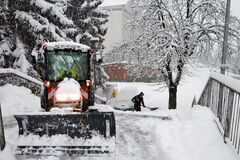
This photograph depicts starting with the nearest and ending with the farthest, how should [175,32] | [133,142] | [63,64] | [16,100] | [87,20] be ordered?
[133,142]
[63,64]
[16,100]
[175,32]
[87,20]

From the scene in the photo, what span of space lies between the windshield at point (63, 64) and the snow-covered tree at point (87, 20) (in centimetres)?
1354

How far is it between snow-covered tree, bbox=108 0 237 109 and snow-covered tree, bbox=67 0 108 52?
7334mm

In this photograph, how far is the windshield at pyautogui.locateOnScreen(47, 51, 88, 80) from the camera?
26.8 ft

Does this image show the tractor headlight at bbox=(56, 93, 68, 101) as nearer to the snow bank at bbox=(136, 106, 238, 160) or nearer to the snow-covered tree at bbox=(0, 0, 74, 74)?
the snow bank at bbox=(136, 106, 238, 160)

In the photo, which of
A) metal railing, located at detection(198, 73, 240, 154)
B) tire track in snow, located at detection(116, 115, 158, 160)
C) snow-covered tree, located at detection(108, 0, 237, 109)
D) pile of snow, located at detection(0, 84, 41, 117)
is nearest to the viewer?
metal railing, located at detection(198, 73, 240, 154)

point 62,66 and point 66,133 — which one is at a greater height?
point 62,66

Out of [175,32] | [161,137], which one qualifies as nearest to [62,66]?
[161,137]

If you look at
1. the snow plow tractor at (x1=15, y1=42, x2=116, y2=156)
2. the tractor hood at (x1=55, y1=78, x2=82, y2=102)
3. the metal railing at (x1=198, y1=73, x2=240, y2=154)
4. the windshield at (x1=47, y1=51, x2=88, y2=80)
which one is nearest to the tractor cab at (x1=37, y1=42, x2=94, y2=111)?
the windshield at (x1=47, y1=51, x2=88, y2=80)

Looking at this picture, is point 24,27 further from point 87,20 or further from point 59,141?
point 59,141

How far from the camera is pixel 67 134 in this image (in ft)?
21.0

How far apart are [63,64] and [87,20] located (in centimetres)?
1525

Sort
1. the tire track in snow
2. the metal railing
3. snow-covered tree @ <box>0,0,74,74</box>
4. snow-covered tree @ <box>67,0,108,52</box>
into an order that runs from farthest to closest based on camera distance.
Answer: snow-covered tree @ <box>67,0,108,52</box>, snow-covered tree @ <box>0,0,74,74</box>, the tire track in snow, the metal railing

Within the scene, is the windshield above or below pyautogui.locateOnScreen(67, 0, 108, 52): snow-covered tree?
below

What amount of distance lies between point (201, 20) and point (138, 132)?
960cm
